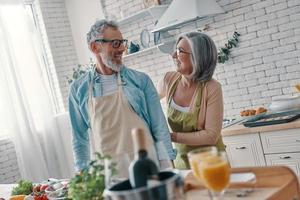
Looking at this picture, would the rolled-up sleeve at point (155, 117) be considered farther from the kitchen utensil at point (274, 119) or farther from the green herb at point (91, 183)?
the kitchen utensil at point (274, 119)

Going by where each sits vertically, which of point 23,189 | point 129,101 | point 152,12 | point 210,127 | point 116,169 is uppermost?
point 152,12

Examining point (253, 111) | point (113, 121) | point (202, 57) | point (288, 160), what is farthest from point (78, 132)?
point (253, 111)

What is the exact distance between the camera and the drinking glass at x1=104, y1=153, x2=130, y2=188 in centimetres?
135

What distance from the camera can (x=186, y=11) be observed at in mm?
4188

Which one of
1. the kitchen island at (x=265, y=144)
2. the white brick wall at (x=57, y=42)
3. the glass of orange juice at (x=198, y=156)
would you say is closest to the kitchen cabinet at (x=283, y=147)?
the kitchen island at (x=265, y=144)

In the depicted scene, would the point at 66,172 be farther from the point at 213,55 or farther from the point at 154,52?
the point at 213,55

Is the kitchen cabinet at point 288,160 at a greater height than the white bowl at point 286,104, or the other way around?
the white bowl at point 286,104

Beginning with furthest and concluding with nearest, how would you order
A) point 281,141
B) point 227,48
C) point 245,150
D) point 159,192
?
point 227,48
point 245,150
point 281,141
point 159,192

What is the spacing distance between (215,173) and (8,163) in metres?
4.55

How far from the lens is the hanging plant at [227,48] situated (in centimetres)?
434

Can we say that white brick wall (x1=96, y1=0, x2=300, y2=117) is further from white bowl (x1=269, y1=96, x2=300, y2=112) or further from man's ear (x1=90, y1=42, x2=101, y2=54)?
man's ear (x1=90, y1=42, x2=101, y2=54)

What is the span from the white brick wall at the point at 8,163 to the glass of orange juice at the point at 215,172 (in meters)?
4.45

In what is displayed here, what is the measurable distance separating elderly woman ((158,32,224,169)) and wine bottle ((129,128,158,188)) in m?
1.41

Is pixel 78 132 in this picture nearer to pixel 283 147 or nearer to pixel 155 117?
pixel 155 117
